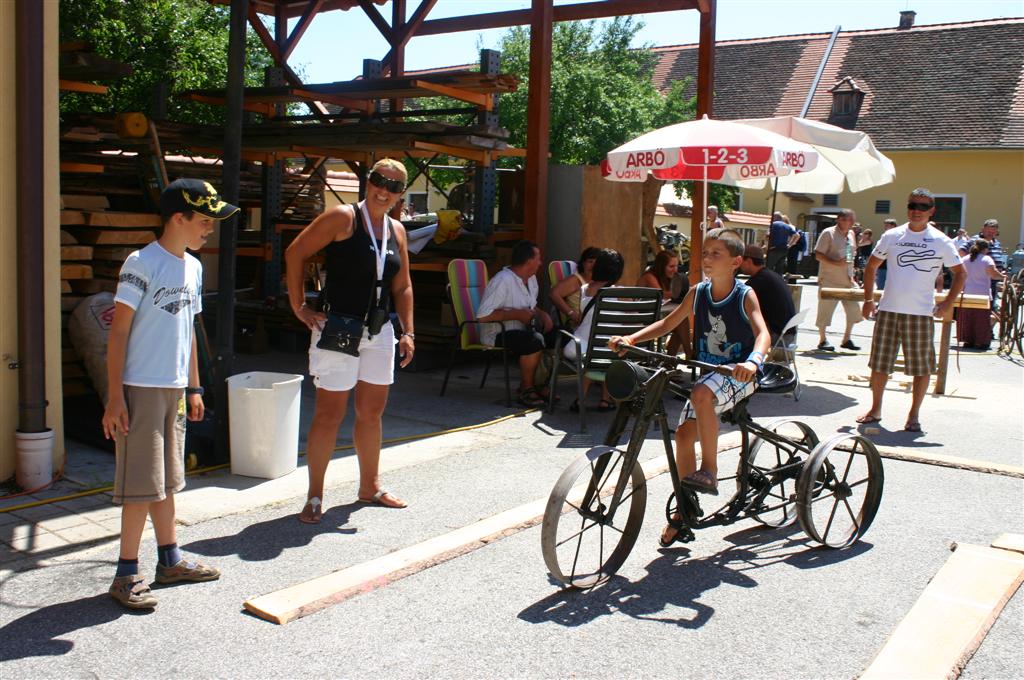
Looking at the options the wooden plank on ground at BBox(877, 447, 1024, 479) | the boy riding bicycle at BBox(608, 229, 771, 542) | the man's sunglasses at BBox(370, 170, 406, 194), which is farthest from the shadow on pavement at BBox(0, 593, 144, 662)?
the wooden plank on ground at BBox(877, 447, 1024, 479)

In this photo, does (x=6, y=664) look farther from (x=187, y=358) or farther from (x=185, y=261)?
(x=185, y=261)

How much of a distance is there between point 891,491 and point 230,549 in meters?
3.84

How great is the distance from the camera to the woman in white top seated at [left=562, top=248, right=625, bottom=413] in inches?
317

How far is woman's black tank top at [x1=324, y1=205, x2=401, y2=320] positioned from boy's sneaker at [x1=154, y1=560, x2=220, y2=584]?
1.46 metres

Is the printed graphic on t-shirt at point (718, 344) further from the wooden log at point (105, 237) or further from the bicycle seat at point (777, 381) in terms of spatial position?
the wooden log at point (105, 237)

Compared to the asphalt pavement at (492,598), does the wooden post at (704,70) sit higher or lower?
higher

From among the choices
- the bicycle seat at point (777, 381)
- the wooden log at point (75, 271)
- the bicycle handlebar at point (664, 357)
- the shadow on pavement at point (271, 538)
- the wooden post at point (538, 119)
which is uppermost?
the wooden post at point (538, 119)

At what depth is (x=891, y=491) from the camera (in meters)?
5.96

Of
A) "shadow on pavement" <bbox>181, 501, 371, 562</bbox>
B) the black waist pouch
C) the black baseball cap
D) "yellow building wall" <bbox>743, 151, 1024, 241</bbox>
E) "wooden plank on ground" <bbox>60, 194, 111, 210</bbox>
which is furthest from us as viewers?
"yellow building wall" <bbox>743, 151, 1024, 241</bbox>

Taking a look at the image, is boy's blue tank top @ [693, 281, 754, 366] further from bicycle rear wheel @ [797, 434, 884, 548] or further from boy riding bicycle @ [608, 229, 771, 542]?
bicycle rear wheel @ [797, 434, 884, 548]

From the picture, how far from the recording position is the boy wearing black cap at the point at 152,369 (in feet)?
12.4

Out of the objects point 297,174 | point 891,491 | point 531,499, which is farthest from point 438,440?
point 297,174

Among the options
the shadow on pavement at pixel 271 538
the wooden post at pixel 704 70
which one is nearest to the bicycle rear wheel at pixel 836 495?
the shadow on pavement at pixel 271 538

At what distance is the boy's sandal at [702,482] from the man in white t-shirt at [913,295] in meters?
3.89
